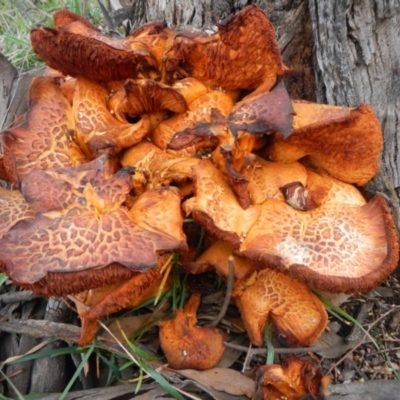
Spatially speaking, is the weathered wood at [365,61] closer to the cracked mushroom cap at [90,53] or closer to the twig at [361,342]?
the twig at [361,342]

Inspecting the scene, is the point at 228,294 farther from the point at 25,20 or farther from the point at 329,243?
→ the point at 25,20

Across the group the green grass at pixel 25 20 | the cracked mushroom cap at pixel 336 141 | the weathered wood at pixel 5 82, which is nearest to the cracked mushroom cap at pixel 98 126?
the cracked mushroom cap at pixel 336 141

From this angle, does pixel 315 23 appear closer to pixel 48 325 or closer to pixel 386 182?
pixel 386 182

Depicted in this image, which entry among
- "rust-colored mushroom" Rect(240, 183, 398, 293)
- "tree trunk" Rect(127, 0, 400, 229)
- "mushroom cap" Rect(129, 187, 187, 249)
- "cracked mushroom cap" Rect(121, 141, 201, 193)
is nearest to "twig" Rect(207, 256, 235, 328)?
"rust-colored mushroom" Rect(240, 183, 398, 293)

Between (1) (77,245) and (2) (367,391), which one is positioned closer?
(1) (77,245)

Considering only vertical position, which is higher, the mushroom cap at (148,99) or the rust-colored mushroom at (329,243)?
the mushroom cap at (148,99)

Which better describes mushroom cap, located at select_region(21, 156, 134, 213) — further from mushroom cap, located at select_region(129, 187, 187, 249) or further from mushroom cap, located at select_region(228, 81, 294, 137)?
mushroom cap, located at select_region(228, 81, 294, 137)

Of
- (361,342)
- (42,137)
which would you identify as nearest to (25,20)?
(42,137)
